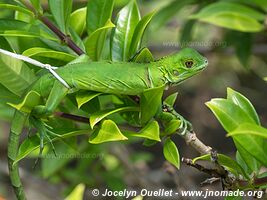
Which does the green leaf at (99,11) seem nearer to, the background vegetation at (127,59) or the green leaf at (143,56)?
the background vegetation at (127,59)

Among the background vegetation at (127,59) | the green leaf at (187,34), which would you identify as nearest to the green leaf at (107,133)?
the background vegetation at (127,59)

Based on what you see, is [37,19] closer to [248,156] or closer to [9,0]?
[9,0]

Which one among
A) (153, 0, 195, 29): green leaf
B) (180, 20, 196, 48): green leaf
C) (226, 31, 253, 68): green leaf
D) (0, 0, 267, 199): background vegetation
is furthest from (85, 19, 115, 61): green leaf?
(226, 31, 253, 68): green leaf

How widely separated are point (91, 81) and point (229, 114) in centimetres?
71

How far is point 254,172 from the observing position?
2.24m

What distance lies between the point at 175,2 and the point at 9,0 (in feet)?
5.24

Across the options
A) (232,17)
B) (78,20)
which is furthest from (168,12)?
(78,20)

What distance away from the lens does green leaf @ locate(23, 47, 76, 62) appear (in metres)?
2.27

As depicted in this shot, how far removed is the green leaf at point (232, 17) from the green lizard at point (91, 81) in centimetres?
76

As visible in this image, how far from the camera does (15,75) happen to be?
2268 mm

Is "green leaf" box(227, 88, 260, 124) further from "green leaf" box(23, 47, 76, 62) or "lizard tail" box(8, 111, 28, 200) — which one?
"lizard tail" box(8, 111, 28, 200)

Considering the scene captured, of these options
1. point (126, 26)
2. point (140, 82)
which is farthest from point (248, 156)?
point (126, 26)

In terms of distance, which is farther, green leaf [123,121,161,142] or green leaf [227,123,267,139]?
green leaf [123,121,161,142]

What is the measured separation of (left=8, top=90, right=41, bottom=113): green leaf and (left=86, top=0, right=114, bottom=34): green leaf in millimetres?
446
